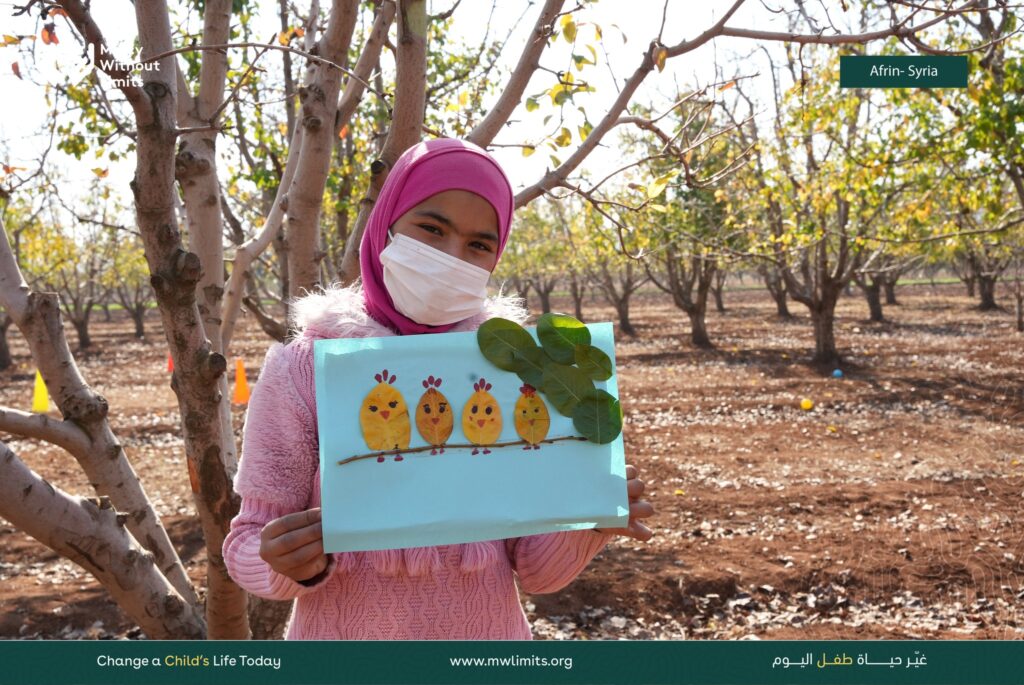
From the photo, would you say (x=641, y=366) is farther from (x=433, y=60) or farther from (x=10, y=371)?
(x=10, y=371)

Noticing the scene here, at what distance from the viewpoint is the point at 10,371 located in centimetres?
1942

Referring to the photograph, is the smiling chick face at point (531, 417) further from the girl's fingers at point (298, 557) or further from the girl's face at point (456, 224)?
the girl's fingers at point (298, 557)

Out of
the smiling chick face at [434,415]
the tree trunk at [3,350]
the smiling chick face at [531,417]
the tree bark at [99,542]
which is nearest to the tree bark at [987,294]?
the tree trunk at [3,350]

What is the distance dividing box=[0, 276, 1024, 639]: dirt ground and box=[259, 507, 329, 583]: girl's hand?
352cm

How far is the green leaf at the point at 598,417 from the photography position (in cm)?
154

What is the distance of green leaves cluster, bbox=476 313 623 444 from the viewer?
152 centimetres

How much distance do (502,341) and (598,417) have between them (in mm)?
240

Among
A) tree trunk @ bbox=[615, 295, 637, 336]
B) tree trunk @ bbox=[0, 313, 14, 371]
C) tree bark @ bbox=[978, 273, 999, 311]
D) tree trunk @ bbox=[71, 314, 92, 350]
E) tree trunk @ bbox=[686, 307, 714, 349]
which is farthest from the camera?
tree bark @ bbox=[978, 273, 999, 311]

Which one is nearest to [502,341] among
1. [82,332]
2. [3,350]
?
[3,350]

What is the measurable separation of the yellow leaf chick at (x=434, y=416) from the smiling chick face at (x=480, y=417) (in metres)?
0.03

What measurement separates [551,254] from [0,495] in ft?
84.6

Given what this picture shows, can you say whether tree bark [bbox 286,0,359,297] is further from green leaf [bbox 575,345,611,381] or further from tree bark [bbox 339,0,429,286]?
green leaf [bbox 575,345,611,381]

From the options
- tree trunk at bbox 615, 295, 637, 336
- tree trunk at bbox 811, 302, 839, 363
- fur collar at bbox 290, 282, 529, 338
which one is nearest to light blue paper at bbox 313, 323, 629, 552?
fur collar at bbox 290, 282, 529, 338
